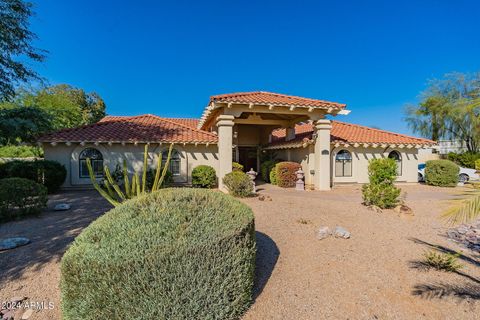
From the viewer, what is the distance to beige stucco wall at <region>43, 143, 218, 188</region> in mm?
14141

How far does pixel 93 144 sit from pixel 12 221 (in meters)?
7.76

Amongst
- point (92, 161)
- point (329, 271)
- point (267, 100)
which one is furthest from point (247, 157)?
point (329, 271)

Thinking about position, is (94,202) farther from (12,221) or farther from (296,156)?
(296,156)

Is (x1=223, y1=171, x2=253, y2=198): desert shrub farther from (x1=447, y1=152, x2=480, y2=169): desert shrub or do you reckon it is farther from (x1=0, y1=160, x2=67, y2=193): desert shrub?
(x1=447, y1=152, x2=480, y2=169): desert shrub

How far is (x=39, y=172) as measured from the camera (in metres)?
12.3

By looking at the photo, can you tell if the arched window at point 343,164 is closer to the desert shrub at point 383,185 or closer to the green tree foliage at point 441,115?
the desert shrub at point 383,185

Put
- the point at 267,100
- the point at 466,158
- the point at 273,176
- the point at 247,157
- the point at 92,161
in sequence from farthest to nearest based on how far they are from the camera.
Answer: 1. the point at 466,158
2. the point at 247,157
3. the point at 273,176
4. the point at 92,161
5. the point at 267,100

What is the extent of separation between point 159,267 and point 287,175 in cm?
1287

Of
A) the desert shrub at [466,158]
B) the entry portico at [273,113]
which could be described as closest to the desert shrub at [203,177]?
the entry portico at [273,113]

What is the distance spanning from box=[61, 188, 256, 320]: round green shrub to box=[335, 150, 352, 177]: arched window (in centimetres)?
1424

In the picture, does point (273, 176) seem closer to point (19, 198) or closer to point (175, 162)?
point (175, 162)

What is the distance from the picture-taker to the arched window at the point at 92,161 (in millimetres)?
14398

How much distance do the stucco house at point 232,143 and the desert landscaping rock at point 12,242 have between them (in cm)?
785

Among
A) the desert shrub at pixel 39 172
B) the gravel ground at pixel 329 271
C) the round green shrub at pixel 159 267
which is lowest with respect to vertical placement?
the gravel ground at pixel 329 271
